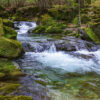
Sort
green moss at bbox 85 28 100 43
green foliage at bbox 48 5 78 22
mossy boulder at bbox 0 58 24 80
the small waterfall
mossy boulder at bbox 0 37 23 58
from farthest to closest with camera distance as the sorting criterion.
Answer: green foliage at bbox 48 5 78 22
green moss at bbox 85 28 100 43
the small waterfall
mossy boulder at bbox 0 37 23 58
mossy boulder at bbox 0 58 24 80

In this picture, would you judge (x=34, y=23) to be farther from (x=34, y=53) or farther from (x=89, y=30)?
(x=34, y=53)

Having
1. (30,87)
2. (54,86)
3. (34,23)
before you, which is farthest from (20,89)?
→ (34,23)

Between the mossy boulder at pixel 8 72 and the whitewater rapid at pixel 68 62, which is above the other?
the mossy boulder at pixel 8 72

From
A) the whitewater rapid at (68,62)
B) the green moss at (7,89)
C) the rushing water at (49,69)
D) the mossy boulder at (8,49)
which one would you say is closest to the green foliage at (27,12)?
the rushing water at (49,69)

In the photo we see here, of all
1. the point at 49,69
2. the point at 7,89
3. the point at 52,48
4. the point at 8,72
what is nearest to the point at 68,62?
the point at 49,69

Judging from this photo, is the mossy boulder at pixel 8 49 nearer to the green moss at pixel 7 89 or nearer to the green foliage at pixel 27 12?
the green moss at pixel 7 89

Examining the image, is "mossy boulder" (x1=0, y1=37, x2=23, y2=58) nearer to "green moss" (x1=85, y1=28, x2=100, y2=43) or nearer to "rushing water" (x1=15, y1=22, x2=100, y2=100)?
"rushing water" (x1=15, y1=22, x2=100, y2=100)

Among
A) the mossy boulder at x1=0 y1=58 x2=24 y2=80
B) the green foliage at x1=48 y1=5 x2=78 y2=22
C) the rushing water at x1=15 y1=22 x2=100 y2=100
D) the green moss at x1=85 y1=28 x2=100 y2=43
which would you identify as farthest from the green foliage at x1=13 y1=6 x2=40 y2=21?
the mossy boulder at x1=0 y1=58 x2=24 y2=80

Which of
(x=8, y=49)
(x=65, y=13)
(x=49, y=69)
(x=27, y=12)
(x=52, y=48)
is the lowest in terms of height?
(x=49, y=69)

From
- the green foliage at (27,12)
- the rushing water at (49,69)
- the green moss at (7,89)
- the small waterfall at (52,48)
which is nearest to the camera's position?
the green moss at (7,89)

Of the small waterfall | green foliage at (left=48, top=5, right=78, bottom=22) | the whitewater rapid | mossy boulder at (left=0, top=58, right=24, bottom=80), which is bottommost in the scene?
the whitewater rapid

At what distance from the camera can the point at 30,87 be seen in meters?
4.32

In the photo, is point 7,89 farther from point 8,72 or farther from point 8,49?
point 8,49

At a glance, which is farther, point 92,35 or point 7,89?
point 92,35
